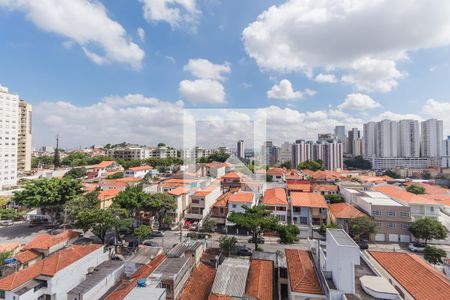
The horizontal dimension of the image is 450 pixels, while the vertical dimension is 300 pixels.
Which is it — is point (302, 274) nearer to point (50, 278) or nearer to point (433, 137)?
point (50, 278)

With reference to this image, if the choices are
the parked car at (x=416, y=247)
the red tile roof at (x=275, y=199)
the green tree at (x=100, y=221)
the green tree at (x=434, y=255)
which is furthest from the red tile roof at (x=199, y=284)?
the parked car at (x=416, y=247)

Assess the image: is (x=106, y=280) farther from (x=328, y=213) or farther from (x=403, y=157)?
(x=403, y=157)

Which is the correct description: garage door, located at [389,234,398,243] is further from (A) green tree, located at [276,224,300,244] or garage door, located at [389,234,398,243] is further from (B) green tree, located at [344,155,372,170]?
(B) green tree, located at [344,155,372,170]

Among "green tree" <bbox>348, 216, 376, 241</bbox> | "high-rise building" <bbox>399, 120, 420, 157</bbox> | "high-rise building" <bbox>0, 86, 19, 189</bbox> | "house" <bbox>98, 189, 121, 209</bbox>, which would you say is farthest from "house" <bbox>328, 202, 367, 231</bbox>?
"high-rise building" <bbox>399, 120, 420, 157</bbox>

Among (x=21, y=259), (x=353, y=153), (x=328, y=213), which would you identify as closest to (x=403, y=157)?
(x=353, y=153)

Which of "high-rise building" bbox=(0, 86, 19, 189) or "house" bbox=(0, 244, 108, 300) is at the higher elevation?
"high-rise building" bbox=(0, 86, 19, 189)

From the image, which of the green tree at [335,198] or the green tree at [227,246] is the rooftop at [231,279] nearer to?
the green tree at [227,246]
